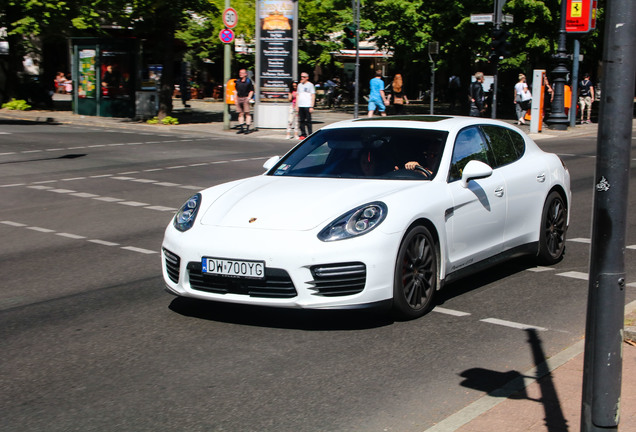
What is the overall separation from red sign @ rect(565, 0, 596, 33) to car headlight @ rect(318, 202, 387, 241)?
23.8 m

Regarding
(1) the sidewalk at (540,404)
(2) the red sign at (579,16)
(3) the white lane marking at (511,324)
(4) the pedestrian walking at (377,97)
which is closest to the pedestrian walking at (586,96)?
(2) the red sign at (579,16)

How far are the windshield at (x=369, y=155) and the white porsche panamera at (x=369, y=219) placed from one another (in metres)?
0.01

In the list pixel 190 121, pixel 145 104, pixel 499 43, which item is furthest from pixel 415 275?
pixel 190 121

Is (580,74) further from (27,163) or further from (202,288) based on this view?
(202,288)

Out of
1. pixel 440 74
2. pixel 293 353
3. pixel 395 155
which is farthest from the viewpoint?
pixel 440 74

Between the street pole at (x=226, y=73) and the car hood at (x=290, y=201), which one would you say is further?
the street pole at (x=226, y=73)

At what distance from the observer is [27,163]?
1788cm

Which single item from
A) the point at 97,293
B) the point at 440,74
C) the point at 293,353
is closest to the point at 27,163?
the point at 97,293

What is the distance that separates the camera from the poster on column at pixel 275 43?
27.4 metres

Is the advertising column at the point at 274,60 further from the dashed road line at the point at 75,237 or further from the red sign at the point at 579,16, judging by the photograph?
the dashed road line at the point at 75,237

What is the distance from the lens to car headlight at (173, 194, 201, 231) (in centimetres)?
→ 635

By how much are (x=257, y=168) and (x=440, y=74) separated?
1392 inches

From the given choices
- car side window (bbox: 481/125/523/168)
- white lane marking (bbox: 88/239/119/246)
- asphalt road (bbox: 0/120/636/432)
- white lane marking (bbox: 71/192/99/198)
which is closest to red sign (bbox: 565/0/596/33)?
white lane marking (bbox: 71/192/99/198)

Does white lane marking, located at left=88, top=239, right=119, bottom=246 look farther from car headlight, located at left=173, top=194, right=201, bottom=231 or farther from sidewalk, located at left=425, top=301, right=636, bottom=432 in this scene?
sidewalk, located at left=425, top=301, right=636, bottom=432
